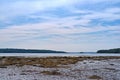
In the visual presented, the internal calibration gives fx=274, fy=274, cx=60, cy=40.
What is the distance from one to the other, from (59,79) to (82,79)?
2354 mm

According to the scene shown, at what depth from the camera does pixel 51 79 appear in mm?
26188

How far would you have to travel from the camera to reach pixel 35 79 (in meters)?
26.0

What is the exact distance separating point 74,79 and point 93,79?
2016 mm

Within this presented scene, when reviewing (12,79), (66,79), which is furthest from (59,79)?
(12,79)

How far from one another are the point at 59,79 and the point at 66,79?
0.68m

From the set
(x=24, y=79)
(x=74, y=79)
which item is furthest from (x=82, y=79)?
(x=24, y=79)

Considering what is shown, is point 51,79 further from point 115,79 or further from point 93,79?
point 115,79

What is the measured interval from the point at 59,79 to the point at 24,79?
332cm

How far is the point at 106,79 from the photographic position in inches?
1070

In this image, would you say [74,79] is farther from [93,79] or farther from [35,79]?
[35,79]

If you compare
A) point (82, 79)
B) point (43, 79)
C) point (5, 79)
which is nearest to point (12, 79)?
point (5, 79)

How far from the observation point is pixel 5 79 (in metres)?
25.7

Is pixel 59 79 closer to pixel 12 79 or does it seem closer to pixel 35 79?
pixel 35 79

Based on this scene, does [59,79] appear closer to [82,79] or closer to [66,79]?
[66,79]
